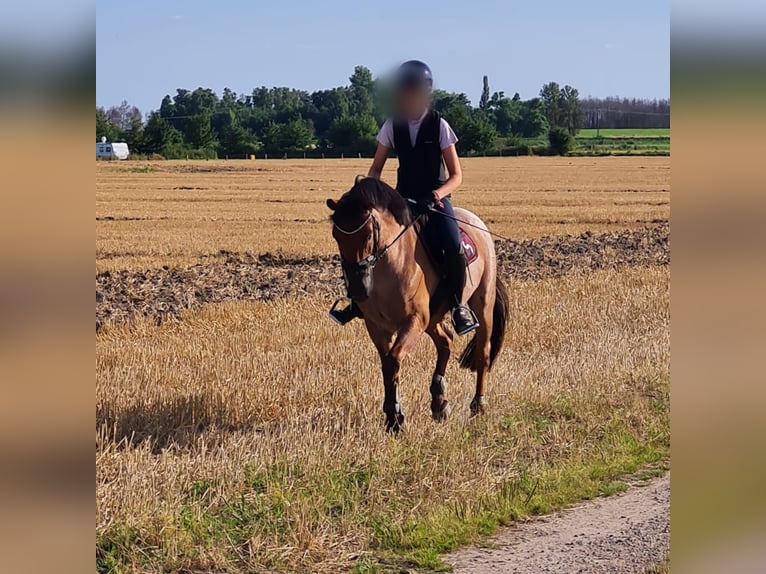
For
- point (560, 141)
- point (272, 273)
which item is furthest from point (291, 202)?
point (560, 141)

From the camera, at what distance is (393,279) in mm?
7352

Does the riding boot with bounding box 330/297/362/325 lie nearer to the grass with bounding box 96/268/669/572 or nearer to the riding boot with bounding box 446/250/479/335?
the grass with bounding box 96/268/669/572

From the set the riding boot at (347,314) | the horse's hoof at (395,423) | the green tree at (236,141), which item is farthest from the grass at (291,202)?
the green tree at (236,141)

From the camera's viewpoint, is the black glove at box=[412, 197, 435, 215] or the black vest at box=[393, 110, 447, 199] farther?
the black glove at box=[412, 197, 435, 215]

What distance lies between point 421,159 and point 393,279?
1171 millimetres

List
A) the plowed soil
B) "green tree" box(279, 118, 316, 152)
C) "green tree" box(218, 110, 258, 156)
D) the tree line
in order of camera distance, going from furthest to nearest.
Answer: "green tree" box(218, 110, 258, 156)
"green tree" box(279, 118, 316, 152)
the tree line
the plowed soil

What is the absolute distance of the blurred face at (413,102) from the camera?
24.7 feet

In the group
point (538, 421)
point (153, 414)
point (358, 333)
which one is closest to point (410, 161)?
point (538, 421)

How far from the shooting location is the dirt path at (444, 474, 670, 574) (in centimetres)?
518

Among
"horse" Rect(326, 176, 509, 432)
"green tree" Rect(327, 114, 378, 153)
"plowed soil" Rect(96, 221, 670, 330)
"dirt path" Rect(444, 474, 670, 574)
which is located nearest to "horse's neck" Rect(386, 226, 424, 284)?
"horse" Rect(326, 176, 509, 432)

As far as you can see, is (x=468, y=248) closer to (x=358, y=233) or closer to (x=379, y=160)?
(x=379, y=160)

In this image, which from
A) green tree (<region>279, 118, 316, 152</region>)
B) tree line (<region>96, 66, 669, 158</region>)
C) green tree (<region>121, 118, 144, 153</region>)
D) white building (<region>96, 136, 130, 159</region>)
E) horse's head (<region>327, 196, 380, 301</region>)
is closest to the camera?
horse's head (<region>327, 196, 380, 301</region>)
